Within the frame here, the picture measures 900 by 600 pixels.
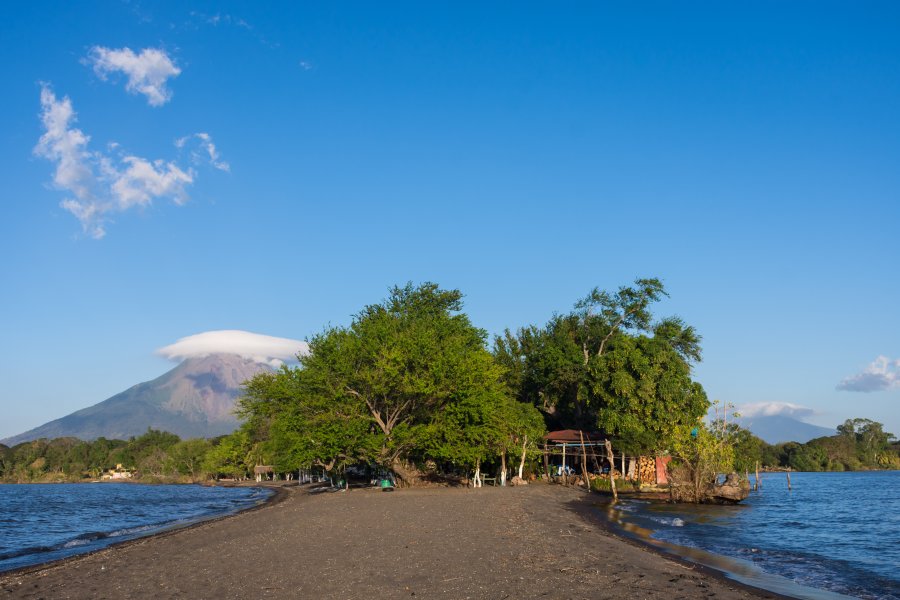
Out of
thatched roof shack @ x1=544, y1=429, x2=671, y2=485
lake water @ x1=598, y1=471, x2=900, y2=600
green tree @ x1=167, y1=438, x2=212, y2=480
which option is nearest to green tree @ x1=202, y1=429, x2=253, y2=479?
green tree @ x1=167, y1=438, x2=212, y2=480

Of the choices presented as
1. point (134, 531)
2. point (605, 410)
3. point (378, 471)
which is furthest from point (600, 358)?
point (134, 531)

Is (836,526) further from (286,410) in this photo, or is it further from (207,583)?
(286,410)

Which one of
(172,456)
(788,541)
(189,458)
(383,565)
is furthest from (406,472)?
(172,456)

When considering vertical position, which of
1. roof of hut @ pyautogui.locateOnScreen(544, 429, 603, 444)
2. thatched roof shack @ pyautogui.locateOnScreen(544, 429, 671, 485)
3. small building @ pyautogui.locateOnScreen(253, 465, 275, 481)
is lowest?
small building @ pyautogui.locateOnScreen(253, 465, 275, 481)

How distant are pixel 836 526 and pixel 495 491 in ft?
65.6

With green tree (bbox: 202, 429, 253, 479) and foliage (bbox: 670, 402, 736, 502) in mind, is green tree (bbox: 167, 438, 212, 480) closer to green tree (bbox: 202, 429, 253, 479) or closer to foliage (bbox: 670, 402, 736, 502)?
green tree (bbox: 202, 429, 253, 479)

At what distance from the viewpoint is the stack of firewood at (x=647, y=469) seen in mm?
51800

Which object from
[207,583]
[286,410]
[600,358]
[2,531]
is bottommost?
→ [2,531]

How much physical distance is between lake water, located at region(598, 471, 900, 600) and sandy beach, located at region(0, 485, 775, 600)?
247 cm

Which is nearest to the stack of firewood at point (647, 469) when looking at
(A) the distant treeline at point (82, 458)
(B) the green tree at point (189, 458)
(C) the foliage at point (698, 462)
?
(C) the foliage at point (698, 462)

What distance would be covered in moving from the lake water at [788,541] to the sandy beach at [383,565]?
247cm

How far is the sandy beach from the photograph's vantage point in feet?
40.4

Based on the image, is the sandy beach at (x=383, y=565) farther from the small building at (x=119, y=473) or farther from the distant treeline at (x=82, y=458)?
the small building at (x=119, y=473)

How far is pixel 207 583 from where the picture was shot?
13.4 m
